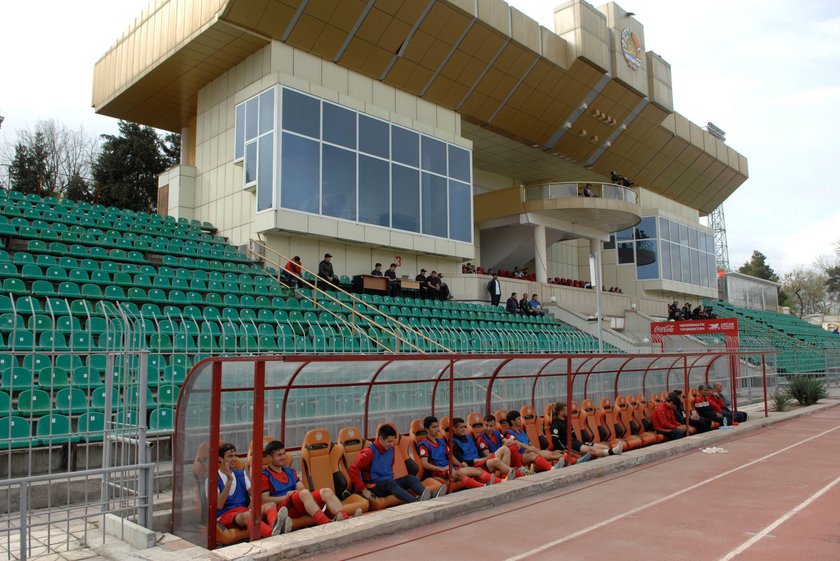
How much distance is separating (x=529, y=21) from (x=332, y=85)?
9756mm

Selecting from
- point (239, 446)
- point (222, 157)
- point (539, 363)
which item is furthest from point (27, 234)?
point (539, 363)

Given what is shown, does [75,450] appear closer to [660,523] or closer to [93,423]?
[93,423]

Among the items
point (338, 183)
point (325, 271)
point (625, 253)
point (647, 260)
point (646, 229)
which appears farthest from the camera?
point (625, 253)

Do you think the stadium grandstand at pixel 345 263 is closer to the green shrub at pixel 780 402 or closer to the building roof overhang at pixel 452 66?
the building roof overhang at pixel 452 66

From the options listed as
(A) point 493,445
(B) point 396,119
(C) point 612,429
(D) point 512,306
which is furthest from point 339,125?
(A) point 493,445

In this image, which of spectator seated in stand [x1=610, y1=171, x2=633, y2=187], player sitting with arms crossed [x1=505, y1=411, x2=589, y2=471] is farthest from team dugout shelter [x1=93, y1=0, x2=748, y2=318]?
player sitting with arms crossed [x1=505, y1=411, x2=589, y2=471]

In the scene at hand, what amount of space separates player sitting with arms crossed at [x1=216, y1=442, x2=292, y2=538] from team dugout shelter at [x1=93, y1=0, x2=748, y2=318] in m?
14.0

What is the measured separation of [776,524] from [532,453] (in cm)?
422

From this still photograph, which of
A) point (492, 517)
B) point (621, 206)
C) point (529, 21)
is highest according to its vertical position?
point (529, 21)

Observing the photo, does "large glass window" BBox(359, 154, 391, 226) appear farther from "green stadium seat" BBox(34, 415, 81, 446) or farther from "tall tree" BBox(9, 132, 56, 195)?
"tall tree" BBox(9, 132, 56, 195)

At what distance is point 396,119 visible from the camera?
25.4m

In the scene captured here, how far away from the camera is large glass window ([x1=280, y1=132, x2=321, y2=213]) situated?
21.6m

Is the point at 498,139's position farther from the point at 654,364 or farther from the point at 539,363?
the point at 539,363

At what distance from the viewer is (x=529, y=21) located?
91.2 ft
